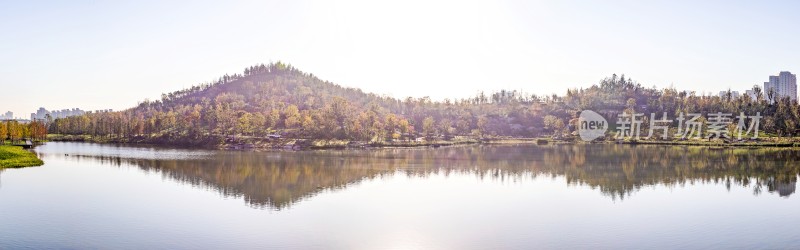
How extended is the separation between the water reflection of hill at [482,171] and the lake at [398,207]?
0.19 meters

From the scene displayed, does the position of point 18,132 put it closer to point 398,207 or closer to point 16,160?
point 16,160

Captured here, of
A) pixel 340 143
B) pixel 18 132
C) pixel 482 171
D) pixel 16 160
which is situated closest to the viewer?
pixel 482 171

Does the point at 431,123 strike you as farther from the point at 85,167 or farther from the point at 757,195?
the point at 757,195

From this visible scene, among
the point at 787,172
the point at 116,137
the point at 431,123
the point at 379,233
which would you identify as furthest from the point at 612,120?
the point at 379,233

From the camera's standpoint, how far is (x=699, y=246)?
73.3 feet

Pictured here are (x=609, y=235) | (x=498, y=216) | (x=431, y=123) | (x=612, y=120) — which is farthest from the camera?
(x=612, y=120)

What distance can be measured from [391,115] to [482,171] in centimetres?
6806

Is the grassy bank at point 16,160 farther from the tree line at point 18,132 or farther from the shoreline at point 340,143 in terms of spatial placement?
the tree line at point 18,132

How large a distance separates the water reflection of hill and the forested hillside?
42.2 meters

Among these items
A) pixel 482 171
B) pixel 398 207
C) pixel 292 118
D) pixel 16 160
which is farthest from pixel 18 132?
pixel 398 207

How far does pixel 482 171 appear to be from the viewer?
170 feet

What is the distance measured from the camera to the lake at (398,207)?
76.4 ft

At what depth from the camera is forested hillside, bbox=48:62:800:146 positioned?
108m

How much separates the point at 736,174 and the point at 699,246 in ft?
99.8
